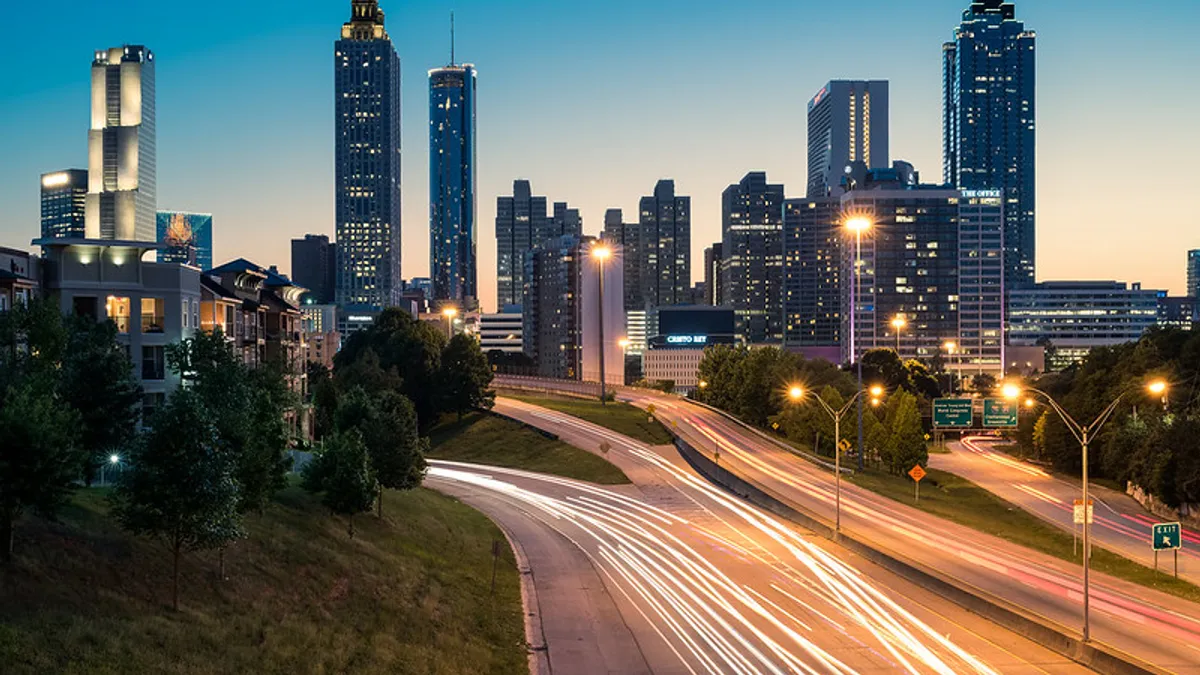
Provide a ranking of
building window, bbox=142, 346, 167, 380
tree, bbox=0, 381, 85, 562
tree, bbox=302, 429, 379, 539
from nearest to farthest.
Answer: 1. tree, bbox=0, 381, 85, 562
2. tree, bbox=302, 429, 379, 539
3. building window, bbox=142, 346, 167, 380

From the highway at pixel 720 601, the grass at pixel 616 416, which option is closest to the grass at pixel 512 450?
the grass at pixel 616 416

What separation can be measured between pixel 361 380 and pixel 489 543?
47648mm

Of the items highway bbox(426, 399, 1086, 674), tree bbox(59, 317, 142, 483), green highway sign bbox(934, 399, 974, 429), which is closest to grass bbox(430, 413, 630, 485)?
highway bbox(426, 399, 1086, 674)

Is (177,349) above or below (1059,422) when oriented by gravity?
above

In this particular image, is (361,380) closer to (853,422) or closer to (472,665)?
(853,422)

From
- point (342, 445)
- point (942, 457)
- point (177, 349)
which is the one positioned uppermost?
point (177, 349)

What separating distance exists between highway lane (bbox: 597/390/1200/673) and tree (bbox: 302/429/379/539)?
24.2 meters

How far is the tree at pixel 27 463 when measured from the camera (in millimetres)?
23312

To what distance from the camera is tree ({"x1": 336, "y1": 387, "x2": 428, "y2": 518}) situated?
4703cm

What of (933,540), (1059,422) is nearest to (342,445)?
(933,540)

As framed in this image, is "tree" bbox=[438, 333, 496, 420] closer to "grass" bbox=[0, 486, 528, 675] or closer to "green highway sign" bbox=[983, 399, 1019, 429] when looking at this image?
"green highway sign" bbox=[983, 399, 1019, 429]

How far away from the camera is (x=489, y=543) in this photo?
50.0 m

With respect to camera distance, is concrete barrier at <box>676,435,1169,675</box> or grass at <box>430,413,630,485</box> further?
grass at <box>430,413,630,485</box>

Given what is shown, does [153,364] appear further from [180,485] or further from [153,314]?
[180,485]
